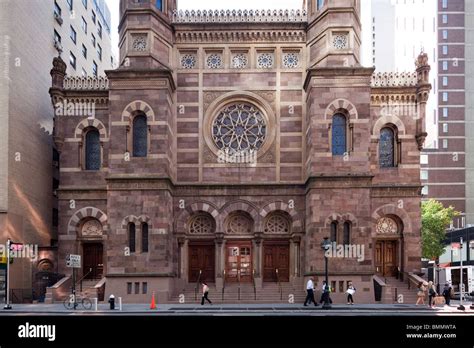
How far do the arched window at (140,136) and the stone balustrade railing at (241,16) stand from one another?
785 centimetres

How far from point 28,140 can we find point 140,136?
8.95 m

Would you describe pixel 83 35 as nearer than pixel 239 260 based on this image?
No

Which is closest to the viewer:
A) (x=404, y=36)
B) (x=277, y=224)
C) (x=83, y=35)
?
(x=277, y=224)

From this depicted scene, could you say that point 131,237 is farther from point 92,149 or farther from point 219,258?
point 92,149

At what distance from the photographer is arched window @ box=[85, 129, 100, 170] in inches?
1417

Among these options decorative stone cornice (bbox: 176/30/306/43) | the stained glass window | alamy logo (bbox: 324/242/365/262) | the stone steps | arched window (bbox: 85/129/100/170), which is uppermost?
the stained glass window

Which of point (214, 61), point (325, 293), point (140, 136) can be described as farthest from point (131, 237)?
point (214, 61)

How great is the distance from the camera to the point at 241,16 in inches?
1407

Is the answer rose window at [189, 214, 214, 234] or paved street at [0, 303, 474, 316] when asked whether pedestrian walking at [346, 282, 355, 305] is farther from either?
rose window at [189, 214, 214, 234]

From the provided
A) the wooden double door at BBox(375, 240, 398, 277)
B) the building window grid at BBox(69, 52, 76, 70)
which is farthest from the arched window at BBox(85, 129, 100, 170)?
the wooden double door at BBox(375, 240, 398, 277)

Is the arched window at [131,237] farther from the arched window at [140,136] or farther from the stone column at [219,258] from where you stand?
the stone column at [219,258]

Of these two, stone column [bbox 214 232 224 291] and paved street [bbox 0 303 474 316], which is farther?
stone column [bbox 214 232 224 291]
